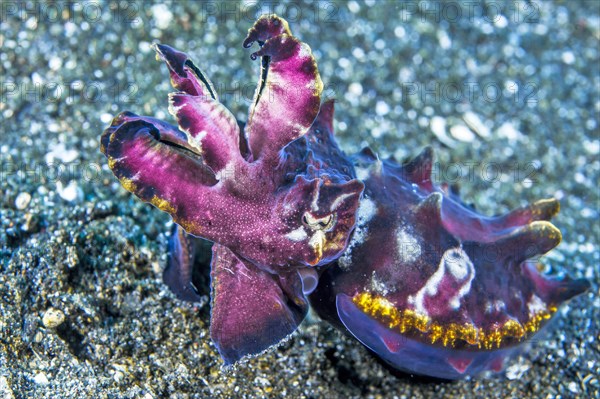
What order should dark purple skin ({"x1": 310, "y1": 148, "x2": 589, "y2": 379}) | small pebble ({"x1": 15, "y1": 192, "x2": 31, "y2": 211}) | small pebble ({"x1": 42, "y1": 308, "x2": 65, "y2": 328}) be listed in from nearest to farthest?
dark purple skin ({"x1": 310, "y1": 148, "x2": 589, "y2": 379}) < small pebble ({"x1": 42, "y1": 308, "x2": 65, "y2": 328}) < small pebble ({"x1": 15, "y1": 192, "x2": 31, "y2": 211})

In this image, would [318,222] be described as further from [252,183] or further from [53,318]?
[53,318]

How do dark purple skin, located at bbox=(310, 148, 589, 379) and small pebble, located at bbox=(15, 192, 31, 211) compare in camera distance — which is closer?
dark purple skin, located at bbox=(310, 148, 589, 379)

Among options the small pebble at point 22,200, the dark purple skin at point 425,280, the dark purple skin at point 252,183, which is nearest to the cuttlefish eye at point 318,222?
the dark purple skin at point 252,183

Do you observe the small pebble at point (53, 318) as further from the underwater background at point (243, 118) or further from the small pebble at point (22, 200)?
the small pebble at point (22, 200)

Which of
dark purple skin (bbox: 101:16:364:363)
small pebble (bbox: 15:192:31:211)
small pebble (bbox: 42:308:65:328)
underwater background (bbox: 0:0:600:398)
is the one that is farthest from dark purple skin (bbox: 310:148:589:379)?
small pebble (bbox: 15:192:31:211)

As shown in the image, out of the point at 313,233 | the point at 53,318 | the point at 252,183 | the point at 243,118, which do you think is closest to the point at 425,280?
the point at 313,233

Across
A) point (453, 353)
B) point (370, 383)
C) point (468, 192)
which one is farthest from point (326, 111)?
point (468, 192)

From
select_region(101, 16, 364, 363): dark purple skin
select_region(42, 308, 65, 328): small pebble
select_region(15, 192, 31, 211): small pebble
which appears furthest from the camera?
select_region(15, 192, 31, 211): small pebble

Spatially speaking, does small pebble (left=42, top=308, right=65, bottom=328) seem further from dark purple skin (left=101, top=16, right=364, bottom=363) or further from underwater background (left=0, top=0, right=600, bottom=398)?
dark purple skin (left=101, top=16, right=364, bottom=363)
